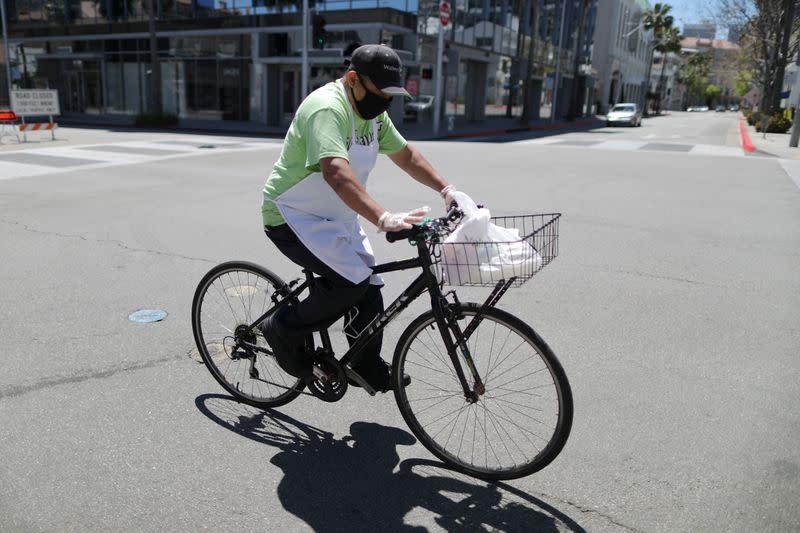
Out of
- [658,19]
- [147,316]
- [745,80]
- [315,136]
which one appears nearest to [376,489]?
[315,136]

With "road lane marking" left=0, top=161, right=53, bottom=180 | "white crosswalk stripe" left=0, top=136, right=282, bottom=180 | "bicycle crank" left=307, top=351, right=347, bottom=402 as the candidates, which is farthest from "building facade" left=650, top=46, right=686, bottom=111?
"bicycle crank" left=307, top=351, right=347, bottom=402

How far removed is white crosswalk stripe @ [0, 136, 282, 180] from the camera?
42.8 ft

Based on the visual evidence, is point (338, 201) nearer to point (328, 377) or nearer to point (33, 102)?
point (328, 377)

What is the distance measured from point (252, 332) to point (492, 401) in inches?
52.9

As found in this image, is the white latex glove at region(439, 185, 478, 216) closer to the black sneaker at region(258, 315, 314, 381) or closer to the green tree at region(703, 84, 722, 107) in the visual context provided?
the black sneaker at region(258, 315, 314, 381)

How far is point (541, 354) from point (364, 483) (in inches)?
39.0

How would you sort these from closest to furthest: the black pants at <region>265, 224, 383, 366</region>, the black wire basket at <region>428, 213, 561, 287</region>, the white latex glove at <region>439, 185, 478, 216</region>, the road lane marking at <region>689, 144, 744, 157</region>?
1. the black wire basket at <region>428, 213, 561, 287</region>
2. the white latex glove at <region>439, 185, 478, 216</region>
3. the black pants at <region>265, 224, 383, 366</region>
4. the road lane marking at <region>689, 144, 744, 157</region>

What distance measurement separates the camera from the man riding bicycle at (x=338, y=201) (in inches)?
103

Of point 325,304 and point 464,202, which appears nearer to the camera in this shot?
point 464,202

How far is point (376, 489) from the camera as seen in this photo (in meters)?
2.84

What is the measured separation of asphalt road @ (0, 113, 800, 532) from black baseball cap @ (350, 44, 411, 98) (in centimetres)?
172

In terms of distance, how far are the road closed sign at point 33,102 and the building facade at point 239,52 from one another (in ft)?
34.3

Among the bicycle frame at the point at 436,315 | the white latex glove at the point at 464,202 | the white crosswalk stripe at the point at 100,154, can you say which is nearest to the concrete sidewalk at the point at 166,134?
the white crosswalk stripe at the point at 100,154

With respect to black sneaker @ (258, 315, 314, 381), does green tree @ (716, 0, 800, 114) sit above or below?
above
